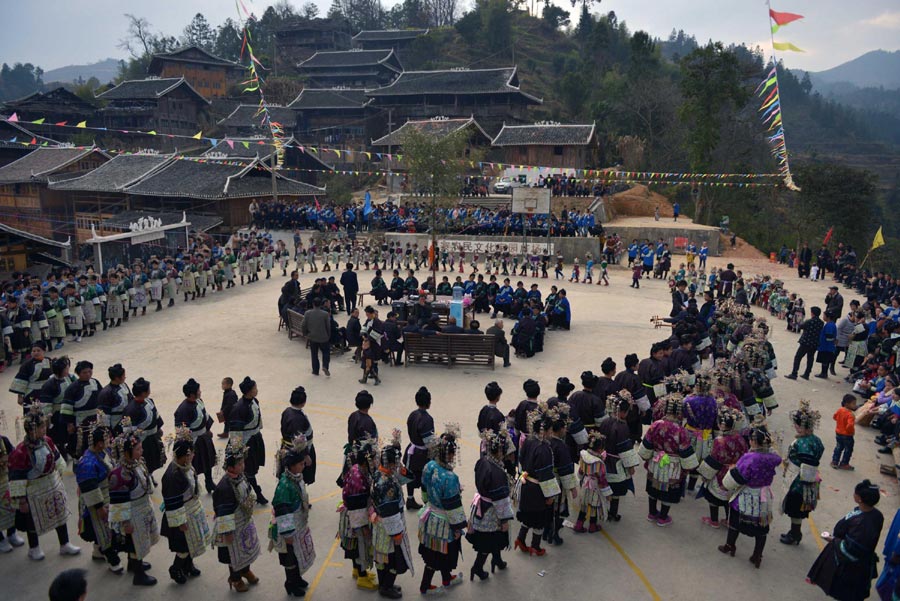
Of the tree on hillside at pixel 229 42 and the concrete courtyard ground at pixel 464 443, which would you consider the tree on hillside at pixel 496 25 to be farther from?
the concrete courtyard ground at pixel 464 443

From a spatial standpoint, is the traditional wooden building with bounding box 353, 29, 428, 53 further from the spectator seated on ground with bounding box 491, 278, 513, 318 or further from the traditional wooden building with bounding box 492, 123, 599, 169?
the spectator seated on ground with bounding box 491, 278, 513, 318

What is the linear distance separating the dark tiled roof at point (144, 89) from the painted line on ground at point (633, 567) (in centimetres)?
5393

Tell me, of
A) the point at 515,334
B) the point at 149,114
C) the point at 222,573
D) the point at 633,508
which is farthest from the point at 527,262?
the point at 149,114

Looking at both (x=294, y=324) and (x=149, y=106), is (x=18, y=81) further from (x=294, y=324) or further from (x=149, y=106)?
(x=294, y=324)

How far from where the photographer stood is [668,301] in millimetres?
21047

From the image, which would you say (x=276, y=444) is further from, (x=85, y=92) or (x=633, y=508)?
(x=85, y=92)

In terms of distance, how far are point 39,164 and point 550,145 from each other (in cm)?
3239

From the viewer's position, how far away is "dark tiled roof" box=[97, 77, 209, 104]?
51.9 m

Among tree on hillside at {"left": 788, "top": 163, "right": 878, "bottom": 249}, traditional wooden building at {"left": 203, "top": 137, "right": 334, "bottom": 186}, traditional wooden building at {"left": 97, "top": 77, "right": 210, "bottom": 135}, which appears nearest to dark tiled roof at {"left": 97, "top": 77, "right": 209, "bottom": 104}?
traditional wooden building at {"left": 97, "top": 77, "right": 210, "bottom": 135}

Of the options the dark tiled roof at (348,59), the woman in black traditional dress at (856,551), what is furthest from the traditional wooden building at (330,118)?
the woman in black traditional dress at (856,551)

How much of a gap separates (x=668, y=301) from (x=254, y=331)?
13.4 metres

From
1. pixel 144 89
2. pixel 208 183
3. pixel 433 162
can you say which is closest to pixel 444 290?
pixel 433 162

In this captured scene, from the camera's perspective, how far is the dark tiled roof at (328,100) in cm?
5197

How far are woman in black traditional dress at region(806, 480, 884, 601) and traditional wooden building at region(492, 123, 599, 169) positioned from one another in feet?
119
